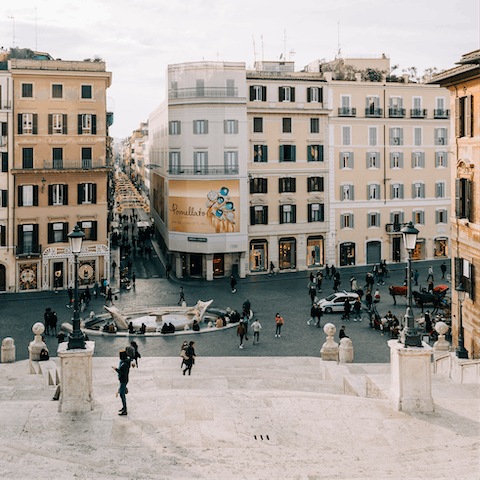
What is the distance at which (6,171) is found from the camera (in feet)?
143

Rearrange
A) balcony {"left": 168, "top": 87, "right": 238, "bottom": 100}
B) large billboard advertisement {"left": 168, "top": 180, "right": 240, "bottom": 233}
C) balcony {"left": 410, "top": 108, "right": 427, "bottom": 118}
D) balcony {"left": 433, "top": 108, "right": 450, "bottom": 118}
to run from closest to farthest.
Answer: balcony {"left": 168, "top": 87, "right": 238, "bottom": 100}
large billboard advertisement {"left": 168, "top": 180, "right": 240, "bottom": 233}
balcony {"left": 410, "top": 108, "right": 427, "bottom": 118}
balcony {"left": 433, "top": 108, "right": 450, "bottom": 118}

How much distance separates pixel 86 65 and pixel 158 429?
1444 inches

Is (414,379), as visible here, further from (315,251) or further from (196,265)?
(315,251)

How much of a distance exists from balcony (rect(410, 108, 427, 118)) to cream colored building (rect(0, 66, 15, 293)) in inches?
1313

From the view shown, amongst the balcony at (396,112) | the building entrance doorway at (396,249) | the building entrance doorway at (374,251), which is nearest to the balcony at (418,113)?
the balcony at (396,112)

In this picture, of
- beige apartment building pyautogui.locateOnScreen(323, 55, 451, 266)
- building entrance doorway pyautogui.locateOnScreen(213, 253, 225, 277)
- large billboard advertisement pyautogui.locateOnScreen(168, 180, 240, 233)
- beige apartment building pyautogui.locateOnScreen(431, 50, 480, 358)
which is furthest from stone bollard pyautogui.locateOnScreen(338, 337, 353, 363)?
beige apartment building pyautogui.locateOnScreen(323, 55, 451, 266)

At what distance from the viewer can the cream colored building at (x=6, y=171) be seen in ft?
142

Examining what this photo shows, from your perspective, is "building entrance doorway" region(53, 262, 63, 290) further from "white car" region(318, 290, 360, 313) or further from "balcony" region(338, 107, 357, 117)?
"balcony" region(338, 107, 357, 117)

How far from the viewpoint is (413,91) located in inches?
2159

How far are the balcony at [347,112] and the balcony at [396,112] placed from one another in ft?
11.3

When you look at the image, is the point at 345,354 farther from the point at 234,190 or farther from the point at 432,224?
the point at 432,224

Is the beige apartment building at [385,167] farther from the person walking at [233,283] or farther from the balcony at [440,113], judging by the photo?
the person walking at [233,283]

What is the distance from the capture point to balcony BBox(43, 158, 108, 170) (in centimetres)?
4446

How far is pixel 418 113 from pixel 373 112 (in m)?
4.49
